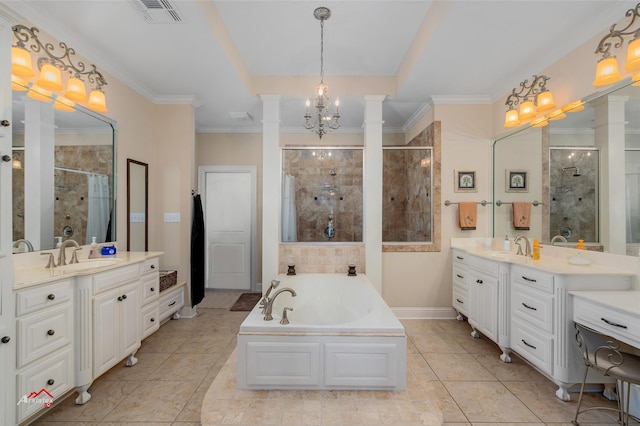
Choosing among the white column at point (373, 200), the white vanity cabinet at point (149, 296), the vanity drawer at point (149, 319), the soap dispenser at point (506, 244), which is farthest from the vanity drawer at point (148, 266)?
the soap dispenser at point (506, 244)

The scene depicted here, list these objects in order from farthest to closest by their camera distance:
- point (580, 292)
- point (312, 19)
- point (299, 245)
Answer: point (299, 245) < point (312, 19) < point (580, 292)

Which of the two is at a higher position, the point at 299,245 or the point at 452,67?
the point at 452,67

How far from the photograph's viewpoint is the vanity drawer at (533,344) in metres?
2.03

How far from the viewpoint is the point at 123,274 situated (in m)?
2.28

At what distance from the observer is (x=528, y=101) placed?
278 centimetres

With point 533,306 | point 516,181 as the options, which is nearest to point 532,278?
point 533,306

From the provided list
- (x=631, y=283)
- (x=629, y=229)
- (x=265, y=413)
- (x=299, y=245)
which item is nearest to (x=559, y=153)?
(x=629, y=229)

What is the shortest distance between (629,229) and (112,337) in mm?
3647

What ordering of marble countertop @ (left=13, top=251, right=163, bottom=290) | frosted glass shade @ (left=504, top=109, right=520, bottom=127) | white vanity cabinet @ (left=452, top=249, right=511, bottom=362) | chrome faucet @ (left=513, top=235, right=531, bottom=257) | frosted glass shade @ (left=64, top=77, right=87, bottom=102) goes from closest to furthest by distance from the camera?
marble countertop @ (left=13, top=251, right=163, bottom=290) → frosted glass shade @ (left=64, top=77, right=87, bottom=102) → white vanity cabinet @ (left=452, top=249, right=511, bottom=362) → chrome faucet @ (left=513, top=235, right=531, bottom=257) → frosted glass shade @ (left=504, top=109, right=520, bottom=127)

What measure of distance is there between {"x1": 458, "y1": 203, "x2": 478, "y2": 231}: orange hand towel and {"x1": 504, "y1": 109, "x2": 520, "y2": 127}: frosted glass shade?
0.93 m

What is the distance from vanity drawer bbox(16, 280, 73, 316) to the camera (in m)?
1.57

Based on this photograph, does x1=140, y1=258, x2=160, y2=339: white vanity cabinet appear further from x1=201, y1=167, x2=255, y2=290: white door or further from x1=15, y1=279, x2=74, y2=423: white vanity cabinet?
x1=201, y1=167, x2=255, y2=290: white door

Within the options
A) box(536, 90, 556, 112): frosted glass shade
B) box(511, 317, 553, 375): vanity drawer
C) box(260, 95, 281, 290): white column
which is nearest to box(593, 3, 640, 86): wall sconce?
box(536, 90, 556, 112): frosted glass shade

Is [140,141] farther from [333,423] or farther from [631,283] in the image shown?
[631,283]
